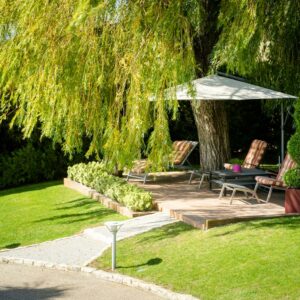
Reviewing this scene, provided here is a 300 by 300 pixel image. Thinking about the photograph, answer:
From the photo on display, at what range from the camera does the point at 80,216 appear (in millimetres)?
12062

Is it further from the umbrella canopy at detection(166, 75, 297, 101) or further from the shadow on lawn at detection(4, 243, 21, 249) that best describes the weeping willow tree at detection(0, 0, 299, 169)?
the shadow on lawn at detection(4, 243, 21, 249)

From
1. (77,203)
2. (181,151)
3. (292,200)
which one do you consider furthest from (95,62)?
(181,151)

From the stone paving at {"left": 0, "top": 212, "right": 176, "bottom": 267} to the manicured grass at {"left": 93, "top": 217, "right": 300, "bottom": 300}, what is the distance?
30 centimetres

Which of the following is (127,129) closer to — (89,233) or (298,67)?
(89,233)

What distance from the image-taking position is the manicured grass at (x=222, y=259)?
7270 mm

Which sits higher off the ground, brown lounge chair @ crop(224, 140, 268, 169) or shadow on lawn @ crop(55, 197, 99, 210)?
brown lounge chair @ crop(224, 140, 268, 169)

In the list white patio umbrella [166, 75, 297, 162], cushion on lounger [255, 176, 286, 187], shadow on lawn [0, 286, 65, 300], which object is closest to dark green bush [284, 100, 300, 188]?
cushion on lounger [255, 176, 286, 187]

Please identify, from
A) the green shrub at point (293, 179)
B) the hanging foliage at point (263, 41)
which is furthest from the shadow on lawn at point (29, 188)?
the green shrub at point (293, 179)

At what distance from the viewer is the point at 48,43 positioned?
391 inches

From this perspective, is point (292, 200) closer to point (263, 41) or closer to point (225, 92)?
point (225, 92)

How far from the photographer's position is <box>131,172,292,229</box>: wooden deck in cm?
1016

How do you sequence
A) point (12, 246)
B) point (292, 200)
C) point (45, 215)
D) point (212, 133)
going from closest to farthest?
point (12, 246) → point (292, 200) → point (45, 215) → point (212, 133)

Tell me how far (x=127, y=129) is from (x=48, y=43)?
7.04ft

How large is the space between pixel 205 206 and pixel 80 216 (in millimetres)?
2415
